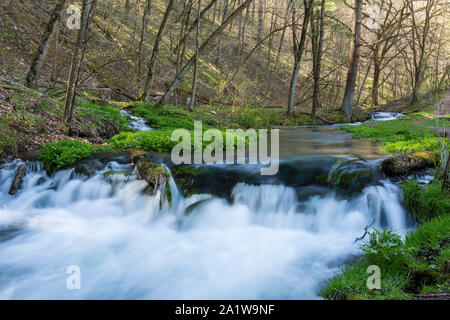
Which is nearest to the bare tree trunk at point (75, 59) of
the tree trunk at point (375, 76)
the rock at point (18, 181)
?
the rock at point (18, 181)

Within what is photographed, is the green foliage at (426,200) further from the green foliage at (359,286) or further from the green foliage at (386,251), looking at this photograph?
the green foliage at (359,286)

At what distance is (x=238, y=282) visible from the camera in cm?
463

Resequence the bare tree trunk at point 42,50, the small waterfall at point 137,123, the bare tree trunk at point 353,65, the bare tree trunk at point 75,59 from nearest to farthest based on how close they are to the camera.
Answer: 1. the bare tree trunk at point 75,59
2. the bare tree trunk at point 42,50
3. the small waterfall at point 137,123
4. the bare tree trunk at point 353,65

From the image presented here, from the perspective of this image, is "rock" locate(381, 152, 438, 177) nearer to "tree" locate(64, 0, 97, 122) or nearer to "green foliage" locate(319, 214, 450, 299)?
"green foliage" locate(319, 214, 450, 299)

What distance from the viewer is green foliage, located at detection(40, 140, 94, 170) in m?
7.36

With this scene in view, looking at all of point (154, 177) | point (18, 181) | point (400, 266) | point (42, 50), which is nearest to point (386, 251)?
point (400, 266)

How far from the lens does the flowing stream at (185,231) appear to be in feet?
15.2

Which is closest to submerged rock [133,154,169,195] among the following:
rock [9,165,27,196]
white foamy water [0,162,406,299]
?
white foamy water [0,162,406,299]

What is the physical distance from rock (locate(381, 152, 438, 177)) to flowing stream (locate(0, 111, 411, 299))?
226 millimetres

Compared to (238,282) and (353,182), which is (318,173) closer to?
(353,182)

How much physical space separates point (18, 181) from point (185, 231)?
402 centimetres

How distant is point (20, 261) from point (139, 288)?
2.20 metres

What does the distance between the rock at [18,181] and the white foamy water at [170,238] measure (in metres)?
0.11

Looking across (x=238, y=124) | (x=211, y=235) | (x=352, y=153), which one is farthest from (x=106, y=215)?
(x=238, y=124)
